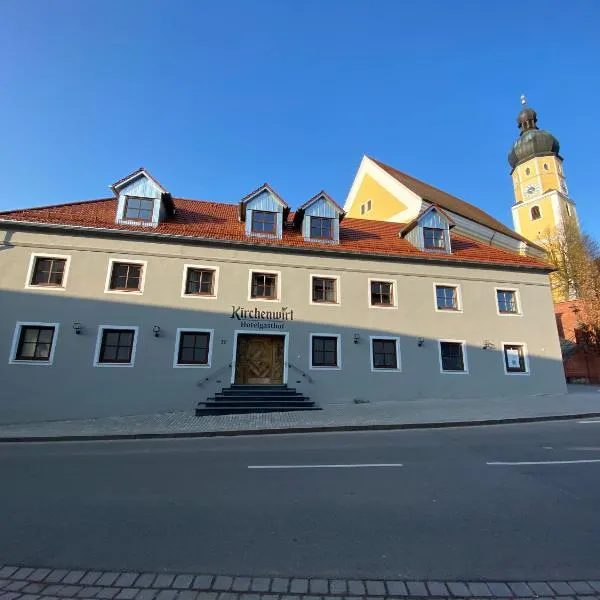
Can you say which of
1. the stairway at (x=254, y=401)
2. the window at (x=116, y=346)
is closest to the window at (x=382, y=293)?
the stairway at (x=254, y=401)

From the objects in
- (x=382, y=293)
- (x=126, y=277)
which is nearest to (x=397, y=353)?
(x=382, y=293)

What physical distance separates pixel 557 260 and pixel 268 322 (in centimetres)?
3686

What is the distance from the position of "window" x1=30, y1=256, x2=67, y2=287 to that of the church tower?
2366 inches

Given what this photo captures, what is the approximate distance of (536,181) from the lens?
59.6 meters

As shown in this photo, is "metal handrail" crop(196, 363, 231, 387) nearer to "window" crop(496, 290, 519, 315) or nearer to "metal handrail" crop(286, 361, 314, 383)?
"metal handrail" crop(286, 361, 314, 383)

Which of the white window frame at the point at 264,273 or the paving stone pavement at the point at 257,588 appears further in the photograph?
the white window frame at the point at 264,273

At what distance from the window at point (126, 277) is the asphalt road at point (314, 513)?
341 inches

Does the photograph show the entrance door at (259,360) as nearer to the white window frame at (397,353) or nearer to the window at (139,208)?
the white window frame at (397,353)

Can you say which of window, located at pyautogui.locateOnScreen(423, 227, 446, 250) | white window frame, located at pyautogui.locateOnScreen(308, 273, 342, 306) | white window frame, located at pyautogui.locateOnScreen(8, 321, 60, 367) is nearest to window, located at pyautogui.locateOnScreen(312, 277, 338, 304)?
white window frame, located at pyautogui.locateOnScreen(308, 273, 342, 306)

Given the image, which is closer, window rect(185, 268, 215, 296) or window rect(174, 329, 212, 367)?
window rect(174, 329, 212, 367)

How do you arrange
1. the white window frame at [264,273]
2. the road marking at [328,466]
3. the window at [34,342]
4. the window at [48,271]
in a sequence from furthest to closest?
the white window frame at [264,273]
the window at [48,271]
the window at [34,342]
the road marking at [328,466]

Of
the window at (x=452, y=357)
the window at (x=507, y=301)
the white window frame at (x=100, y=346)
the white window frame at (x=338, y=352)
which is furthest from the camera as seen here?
the window at (x=507, y=301)

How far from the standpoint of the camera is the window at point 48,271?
603 inches

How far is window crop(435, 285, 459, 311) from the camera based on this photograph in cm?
1834
